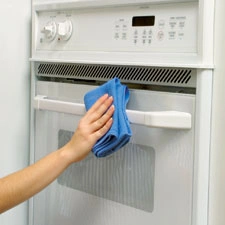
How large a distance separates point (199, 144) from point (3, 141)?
0.56 meters

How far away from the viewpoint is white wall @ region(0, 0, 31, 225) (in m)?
1.14

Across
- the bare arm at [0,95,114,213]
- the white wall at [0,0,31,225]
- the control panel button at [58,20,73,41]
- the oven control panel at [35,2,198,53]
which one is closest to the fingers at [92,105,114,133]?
the bare arm at [0,95,114,213]

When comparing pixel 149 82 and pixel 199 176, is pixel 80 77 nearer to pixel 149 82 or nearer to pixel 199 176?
pixel 149 82

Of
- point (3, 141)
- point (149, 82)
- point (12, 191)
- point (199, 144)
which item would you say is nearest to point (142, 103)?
point (149, 82)

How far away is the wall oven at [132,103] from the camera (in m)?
0.81

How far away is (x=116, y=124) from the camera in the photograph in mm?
839

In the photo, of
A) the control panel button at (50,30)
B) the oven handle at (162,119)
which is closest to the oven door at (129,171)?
the oven handle at (162,119)

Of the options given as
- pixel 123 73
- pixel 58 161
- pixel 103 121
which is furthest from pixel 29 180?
pixel 123 73

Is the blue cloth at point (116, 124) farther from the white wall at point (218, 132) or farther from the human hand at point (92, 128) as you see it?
the white wall at point (218, 132)

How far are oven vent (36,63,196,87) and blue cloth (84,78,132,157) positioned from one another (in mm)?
43

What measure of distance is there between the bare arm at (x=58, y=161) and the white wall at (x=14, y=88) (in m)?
0.32

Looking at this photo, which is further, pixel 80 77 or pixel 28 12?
pixel 28 12

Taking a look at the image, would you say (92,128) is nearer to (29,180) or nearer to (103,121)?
(103,121)

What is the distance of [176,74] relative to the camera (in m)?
0.83
